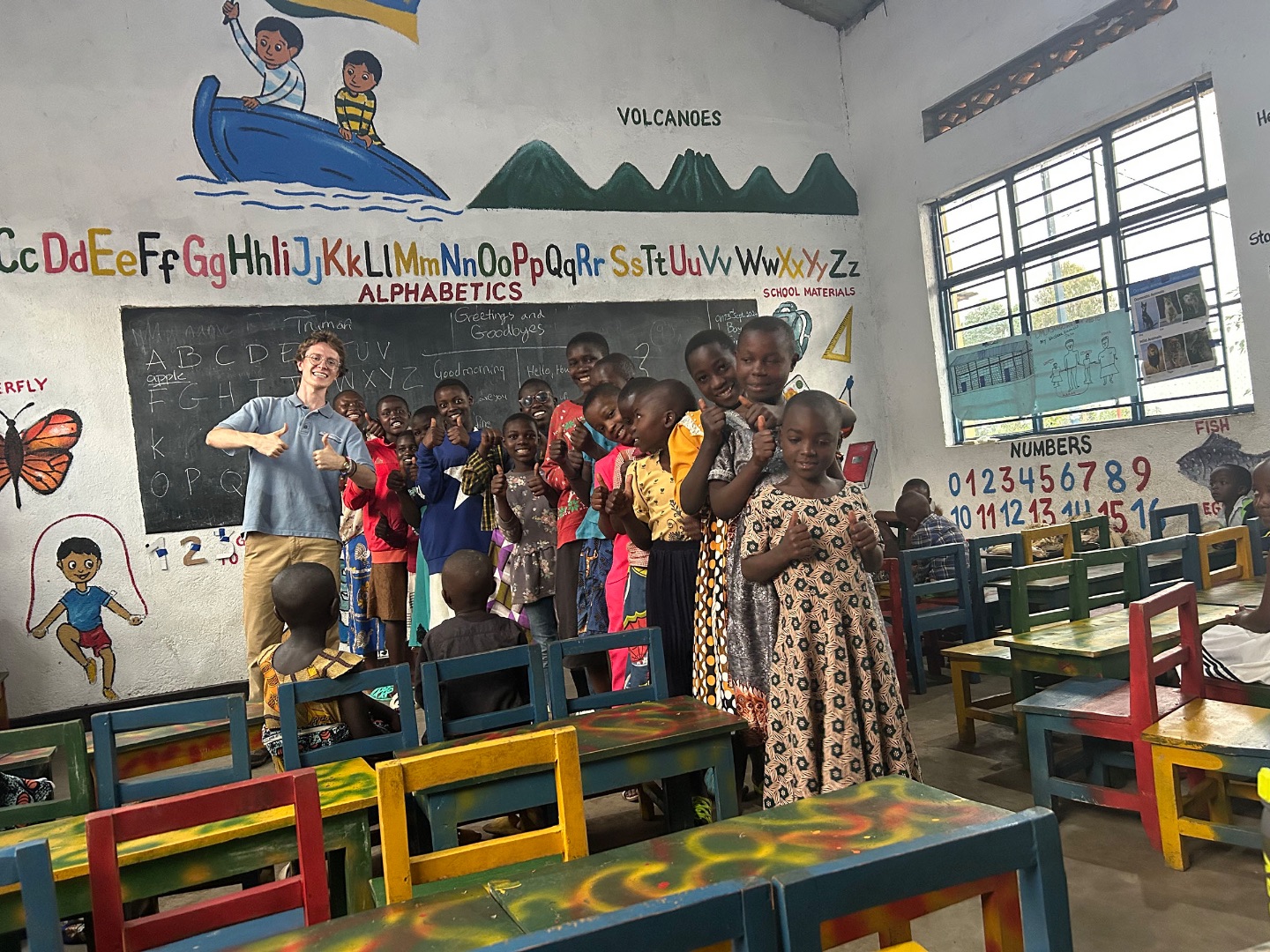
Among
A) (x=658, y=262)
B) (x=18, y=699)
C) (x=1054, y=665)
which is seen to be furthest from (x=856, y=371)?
(x=18, y=699)

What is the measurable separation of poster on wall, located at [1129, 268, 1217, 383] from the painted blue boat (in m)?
4.58

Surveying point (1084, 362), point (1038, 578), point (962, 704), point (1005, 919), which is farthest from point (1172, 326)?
point (1005, 919)

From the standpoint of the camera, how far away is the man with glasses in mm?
3387

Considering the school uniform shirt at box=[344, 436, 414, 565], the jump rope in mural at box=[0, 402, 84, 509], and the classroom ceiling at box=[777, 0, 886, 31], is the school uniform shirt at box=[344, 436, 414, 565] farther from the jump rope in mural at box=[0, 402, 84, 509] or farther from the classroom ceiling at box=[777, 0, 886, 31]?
the classroom ceiling at box=[777, 0, 886, 31]

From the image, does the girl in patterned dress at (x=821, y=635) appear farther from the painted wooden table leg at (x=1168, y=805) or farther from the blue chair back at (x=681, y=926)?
the blue chair back at (x=681, y=926)

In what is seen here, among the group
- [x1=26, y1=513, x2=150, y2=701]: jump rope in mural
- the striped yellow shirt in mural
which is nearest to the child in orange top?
[x1=26, y1=513, x2=150, y2=701]: jump rope in mural

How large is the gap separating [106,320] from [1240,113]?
6.45m

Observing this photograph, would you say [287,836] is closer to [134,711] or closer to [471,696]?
[134,711]

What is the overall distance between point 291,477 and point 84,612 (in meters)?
2.97

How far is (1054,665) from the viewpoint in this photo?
277 centimetres

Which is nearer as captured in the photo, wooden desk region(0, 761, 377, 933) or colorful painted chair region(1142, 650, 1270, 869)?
wooden desk region(0, 761, 377, 933)

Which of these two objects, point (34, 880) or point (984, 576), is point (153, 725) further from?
point (984, 576)

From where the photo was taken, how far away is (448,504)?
450cm

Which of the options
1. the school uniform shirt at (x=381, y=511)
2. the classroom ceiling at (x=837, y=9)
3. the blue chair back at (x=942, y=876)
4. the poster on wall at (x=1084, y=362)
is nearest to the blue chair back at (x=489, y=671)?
the blue chair back at (x=942, y=876)
